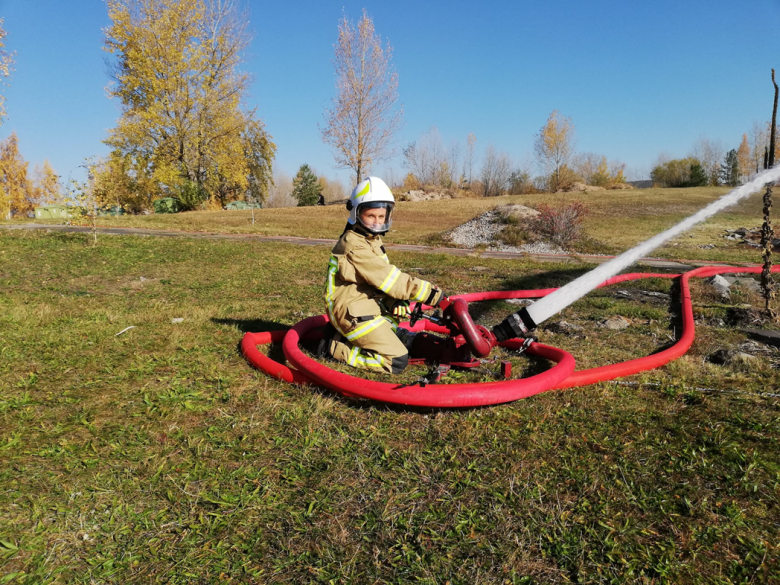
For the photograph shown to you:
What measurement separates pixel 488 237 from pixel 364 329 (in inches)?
533

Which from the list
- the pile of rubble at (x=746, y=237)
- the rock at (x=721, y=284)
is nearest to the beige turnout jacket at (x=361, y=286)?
the rock at (x=721, y=284)

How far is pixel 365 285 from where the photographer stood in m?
4.45

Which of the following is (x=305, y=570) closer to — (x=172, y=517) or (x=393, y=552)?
(x=393, y=552)

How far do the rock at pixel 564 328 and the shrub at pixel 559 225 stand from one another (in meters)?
10.8

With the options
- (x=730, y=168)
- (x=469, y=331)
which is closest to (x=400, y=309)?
(x=469, y=331)

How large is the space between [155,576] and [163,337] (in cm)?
364

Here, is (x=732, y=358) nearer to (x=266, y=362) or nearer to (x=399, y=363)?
(x=399, y=363)

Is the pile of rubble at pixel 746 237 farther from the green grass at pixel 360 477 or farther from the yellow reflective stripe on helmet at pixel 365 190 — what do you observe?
the yellow reflective stripe on helmet at pixel 365 190

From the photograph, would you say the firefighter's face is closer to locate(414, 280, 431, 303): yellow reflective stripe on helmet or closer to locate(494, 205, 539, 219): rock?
locate(414, 280, 431, 303): yellow reflective stripe on helmet

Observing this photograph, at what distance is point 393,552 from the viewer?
7.54ft

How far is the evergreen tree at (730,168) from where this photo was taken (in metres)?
65.2

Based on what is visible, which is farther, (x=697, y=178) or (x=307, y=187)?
(x=697, y=178)

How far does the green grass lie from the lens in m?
2.21

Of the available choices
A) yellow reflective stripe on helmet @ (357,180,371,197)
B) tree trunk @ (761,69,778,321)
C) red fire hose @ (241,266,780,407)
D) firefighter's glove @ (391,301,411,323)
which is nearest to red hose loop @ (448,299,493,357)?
red fire hose @ (241,266,780,407)
